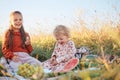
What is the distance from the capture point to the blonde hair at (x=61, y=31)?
163 inches

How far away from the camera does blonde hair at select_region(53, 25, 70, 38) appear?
4148 mm

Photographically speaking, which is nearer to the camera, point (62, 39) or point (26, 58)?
point (26, 58)

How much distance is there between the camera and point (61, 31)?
4.12m

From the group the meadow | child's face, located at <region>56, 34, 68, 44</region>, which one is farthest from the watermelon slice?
the meadow

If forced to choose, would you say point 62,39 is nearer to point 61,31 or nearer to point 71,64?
point 61,31

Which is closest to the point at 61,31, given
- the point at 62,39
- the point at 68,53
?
the point at 62,39

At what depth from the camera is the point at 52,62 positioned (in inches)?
159

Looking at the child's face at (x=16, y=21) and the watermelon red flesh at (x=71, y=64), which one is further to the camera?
the child's face at (x=16, y=21)

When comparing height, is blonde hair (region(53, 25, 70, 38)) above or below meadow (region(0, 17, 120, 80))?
above

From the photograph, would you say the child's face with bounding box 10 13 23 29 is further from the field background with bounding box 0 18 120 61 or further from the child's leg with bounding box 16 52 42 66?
the field background with bounding box 0 18 120 61

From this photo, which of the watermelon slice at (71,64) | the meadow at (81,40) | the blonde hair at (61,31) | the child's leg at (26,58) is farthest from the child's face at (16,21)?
the watermelon slice at (71,64)

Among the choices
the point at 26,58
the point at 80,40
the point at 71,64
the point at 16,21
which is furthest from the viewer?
the point at 80,40

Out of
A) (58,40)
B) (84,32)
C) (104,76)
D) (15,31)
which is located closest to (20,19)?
(15,31)

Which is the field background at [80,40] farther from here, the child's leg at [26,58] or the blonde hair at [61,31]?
the child's leg at [26,58]
